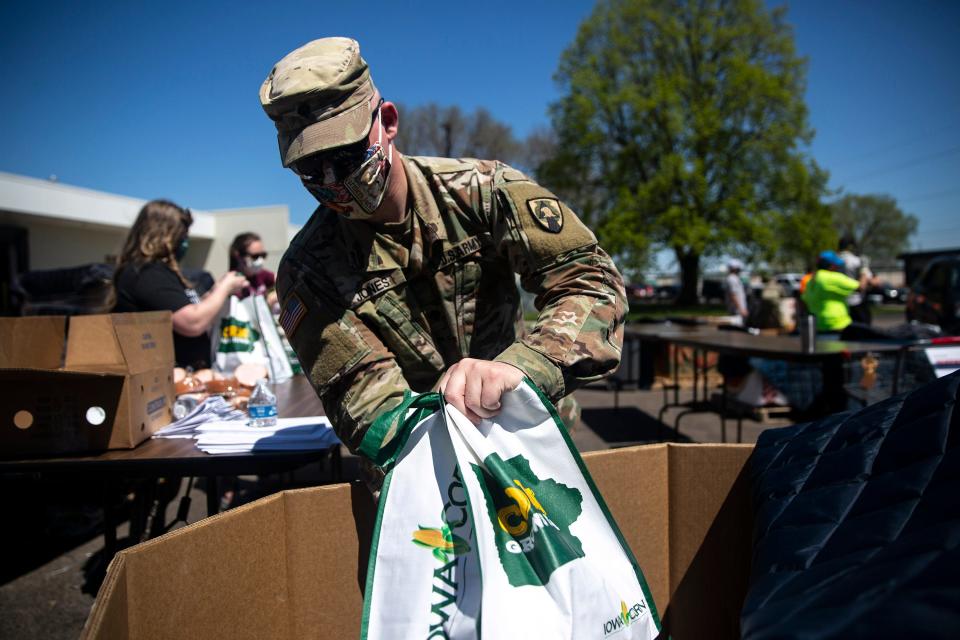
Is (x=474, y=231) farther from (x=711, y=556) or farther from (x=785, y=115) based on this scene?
(x=785, y=115)

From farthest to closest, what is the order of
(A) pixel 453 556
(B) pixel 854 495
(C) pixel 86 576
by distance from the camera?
(C) pixel 86 576 < (A) pixel 453 556 < (B) pixel 854 495

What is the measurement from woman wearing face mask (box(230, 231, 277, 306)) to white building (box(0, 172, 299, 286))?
11011 mm

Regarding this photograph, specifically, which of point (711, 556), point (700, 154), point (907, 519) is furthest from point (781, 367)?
point (700, 154)

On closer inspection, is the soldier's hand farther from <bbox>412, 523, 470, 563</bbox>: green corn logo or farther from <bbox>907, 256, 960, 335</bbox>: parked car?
<bbox>907, 256, 960, 335</bbox>: parked car

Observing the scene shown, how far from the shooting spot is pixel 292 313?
1.49 m

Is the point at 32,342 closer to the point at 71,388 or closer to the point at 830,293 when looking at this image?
the point at 71,388

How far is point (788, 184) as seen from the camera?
22.3m

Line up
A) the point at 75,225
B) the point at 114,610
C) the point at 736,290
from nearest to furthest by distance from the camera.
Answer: the point at 114,610
the point at 736,290
the point at 75,225

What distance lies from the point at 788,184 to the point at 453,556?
2456 cm

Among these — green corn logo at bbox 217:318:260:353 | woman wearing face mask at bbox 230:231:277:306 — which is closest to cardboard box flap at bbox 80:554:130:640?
green corn logo at bbox 217:318:260:353

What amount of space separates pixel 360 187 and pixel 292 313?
37 cm

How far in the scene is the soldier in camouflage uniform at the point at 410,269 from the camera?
1.21 meters

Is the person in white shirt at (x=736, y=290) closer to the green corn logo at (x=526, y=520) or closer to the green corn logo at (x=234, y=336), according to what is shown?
the green corn logo at (x=234, y=336)

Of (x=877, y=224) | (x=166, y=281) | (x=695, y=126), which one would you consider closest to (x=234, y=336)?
(x=166, y=281)
